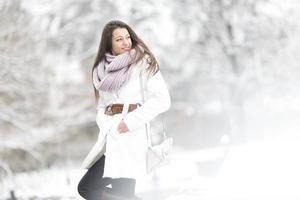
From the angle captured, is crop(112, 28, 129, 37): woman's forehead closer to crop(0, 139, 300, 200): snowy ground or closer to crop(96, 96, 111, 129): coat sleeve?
crop(96, 96, 111, 129): coat sleeve

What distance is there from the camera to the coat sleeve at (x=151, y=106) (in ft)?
6.47

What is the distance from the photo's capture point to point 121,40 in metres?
2.07

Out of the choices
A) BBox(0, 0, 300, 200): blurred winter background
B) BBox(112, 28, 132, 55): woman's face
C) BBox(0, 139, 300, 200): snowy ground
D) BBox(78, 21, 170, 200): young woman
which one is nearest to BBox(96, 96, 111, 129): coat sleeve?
BBox(78, 21, 170, 200): young woman

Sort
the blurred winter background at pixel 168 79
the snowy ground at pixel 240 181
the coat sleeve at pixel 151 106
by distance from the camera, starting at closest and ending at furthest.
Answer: the coat sleeve at pixel 151 106 → the snowy ground at pixel 240 181 → the blurred winter background at pixel 168 79

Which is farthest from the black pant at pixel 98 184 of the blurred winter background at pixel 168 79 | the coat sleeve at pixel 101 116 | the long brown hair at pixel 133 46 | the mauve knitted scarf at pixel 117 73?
the blurred winter background at pixel 168 79

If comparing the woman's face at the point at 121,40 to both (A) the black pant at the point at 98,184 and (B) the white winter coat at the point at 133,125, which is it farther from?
(A) the black pant at the point at 98,184

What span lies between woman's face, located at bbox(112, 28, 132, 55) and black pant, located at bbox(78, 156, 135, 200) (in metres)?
0.45

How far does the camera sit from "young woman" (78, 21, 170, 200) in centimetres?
199

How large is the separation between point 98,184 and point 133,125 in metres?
0.28

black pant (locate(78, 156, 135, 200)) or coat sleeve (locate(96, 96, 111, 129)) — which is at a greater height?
coat sleeve (locate(96, 96, 111, 129))

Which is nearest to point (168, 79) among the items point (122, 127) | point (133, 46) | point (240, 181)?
point (240, 181)

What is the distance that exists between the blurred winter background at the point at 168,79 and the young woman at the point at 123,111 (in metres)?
2.40

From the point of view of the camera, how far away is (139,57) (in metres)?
2.01

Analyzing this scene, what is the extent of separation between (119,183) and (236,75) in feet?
20.3
